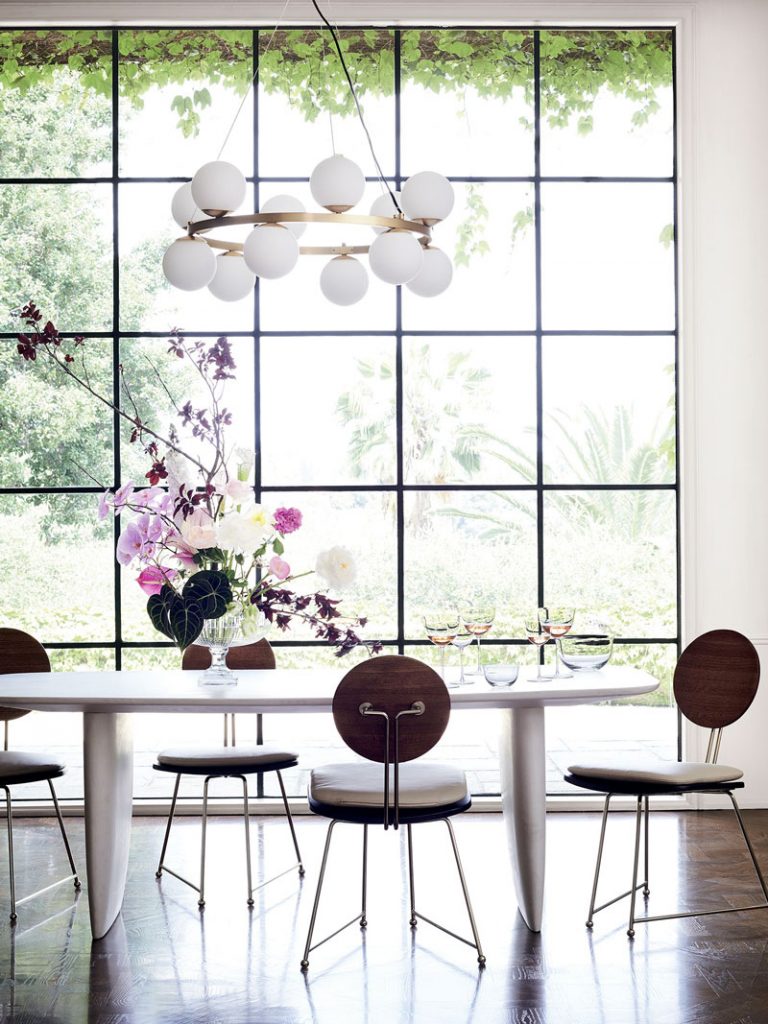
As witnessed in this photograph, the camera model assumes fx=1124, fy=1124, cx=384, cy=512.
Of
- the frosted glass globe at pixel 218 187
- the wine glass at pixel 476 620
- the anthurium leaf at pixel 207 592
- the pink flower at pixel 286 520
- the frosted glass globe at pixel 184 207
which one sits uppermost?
the frosted glass globe at pixel 184 207

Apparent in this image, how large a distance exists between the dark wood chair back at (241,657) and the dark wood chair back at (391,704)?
1342 millimetres

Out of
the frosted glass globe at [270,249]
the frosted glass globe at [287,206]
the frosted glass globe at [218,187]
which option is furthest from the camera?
the frosted glass globe at [287,206]

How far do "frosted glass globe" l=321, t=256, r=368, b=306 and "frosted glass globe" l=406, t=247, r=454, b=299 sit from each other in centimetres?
20

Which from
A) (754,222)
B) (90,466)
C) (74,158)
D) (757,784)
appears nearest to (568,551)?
(757,784)

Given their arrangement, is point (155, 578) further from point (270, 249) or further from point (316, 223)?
point (316, 223)

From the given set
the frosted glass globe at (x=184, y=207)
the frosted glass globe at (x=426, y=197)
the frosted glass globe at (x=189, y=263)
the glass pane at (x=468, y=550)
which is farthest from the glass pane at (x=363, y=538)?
the frosted glass globe at (x=426, y=197)

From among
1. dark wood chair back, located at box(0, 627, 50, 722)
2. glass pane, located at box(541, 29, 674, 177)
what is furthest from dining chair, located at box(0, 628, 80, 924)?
glass pane, located at box(541, 29, 674, 177)

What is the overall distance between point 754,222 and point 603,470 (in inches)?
54.3

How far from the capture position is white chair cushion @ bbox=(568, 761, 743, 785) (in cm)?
355

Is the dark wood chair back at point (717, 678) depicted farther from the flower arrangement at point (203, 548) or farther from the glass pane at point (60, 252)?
the glass pane at point (60, 252)

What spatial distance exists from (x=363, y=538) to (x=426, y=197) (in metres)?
2.33

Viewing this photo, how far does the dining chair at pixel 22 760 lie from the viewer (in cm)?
384

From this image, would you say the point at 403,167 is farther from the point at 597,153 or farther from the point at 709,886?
the point at 709,886

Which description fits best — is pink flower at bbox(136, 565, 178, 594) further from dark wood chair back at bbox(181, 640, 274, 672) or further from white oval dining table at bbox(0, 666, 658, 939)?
dark wood chair back at bbox(181, 640, 274, 672)
